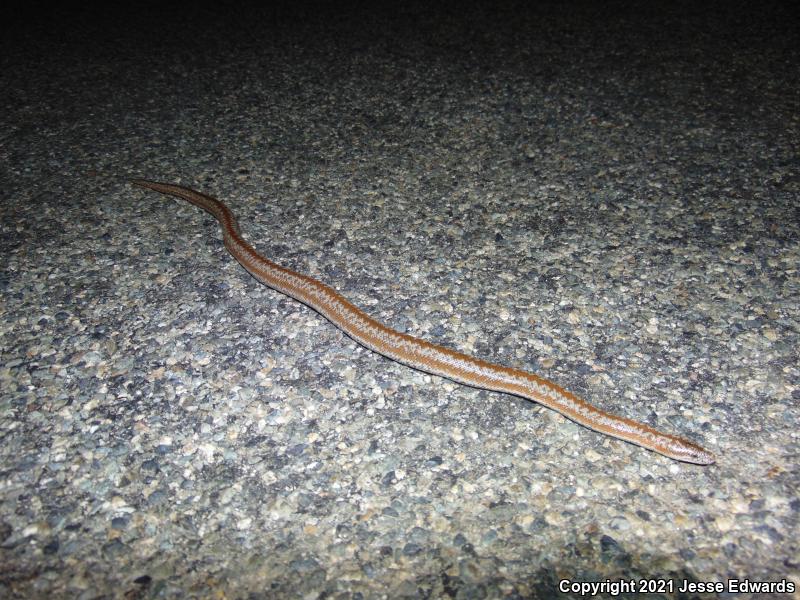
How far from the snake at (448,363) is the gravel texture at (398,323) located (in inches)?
3.6

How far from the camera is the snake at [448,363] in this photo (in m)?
3.11

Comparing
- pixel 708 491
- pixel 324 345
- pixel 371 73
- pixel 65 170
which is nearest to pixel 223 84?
pixel 371 73

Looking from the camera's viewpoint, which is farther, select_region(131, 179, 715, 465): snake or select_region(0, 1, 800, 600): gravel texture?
select_region(131, 179, 715, 465): snake

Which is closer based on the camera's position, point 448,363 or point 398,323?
point 448,363

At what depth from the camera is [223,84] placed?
705 centimetres

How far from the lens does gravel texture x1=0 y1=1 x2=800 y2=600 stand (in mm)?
2742

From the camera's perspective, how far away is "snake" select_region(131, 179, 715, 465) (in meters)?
3.11

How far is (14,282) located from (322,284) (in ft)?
7.24

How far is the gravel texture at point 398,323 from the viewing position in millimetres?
2742

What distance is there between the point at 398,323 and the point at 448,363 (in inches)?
23.1

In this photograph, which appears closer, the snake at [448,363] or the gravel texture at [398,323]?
the gravel texture at [398,323]

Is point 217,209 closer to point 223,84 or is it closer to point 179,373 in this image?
point 179,373

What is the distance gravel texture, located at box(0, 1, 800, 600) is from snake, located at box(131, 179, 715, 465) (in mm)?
92

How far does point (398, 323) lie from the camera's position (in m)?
3.93
